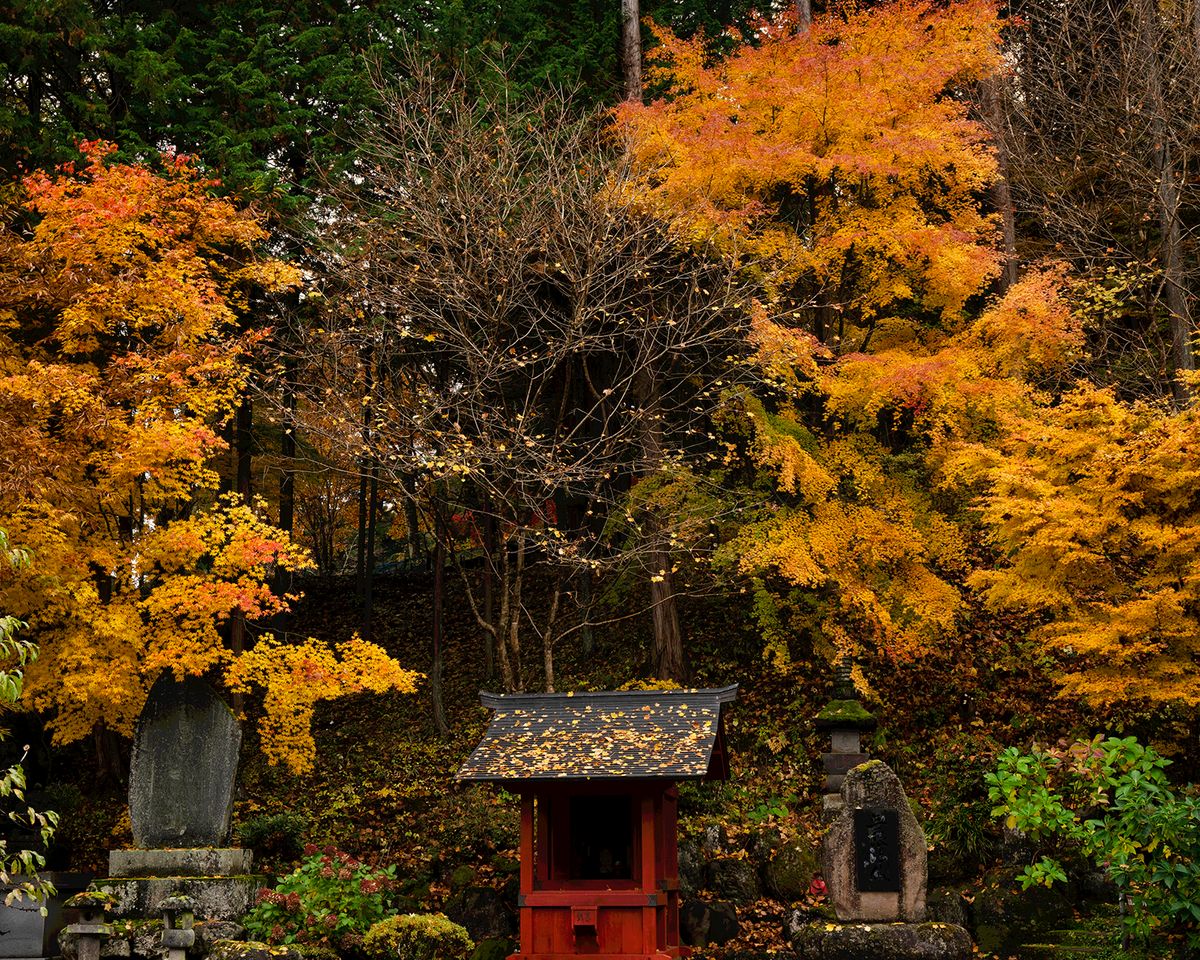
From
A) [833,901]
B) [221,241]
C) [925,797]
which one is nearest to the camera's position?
[833,901]

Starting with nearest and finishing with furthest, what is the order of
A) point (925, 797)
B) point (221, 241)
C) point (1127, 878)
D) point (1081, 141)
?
point (1127, 878)
point (925, 797)
point (221, 241)
point (1081, 141)

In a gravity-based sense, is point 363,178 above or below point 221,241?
above

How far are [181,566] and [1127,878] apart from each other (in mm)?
12648

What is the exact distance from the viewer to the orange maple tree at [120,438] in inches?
587

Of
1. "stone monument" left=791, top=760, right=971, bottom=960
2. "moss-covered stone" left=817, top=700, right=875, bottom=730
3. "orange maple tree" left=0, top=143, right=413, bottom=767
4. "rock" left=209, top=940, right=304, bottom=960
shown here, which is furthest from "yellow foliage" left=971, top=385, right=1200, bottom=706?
"rock" left=209, top=940, right=304, bottom=960

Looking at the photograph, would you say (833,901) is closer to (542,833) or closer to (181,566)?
(542,833)

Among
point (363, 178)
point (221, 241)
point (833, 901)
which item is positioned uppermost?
point (363, 178)

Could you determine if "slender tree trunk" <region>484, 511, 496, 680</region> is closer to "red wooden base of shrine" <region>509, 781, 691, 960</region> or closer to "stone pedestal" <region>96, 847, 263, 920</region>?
"red wooden base of shrine" <region>509, 781, 691, 960</region>

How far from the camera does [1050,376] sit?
18297 mm

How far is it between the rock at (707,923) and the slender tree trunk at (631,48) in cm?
1343

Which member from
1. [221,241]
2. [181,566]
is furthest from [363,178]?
[181,566]

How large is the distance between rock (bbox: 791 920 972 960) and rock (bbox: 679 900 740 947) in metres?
1.68

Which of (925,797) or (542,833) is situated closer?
(542,833)

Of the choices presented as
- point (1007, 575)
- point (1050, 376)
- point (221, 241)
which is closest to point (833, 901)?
point (1007, 575)
